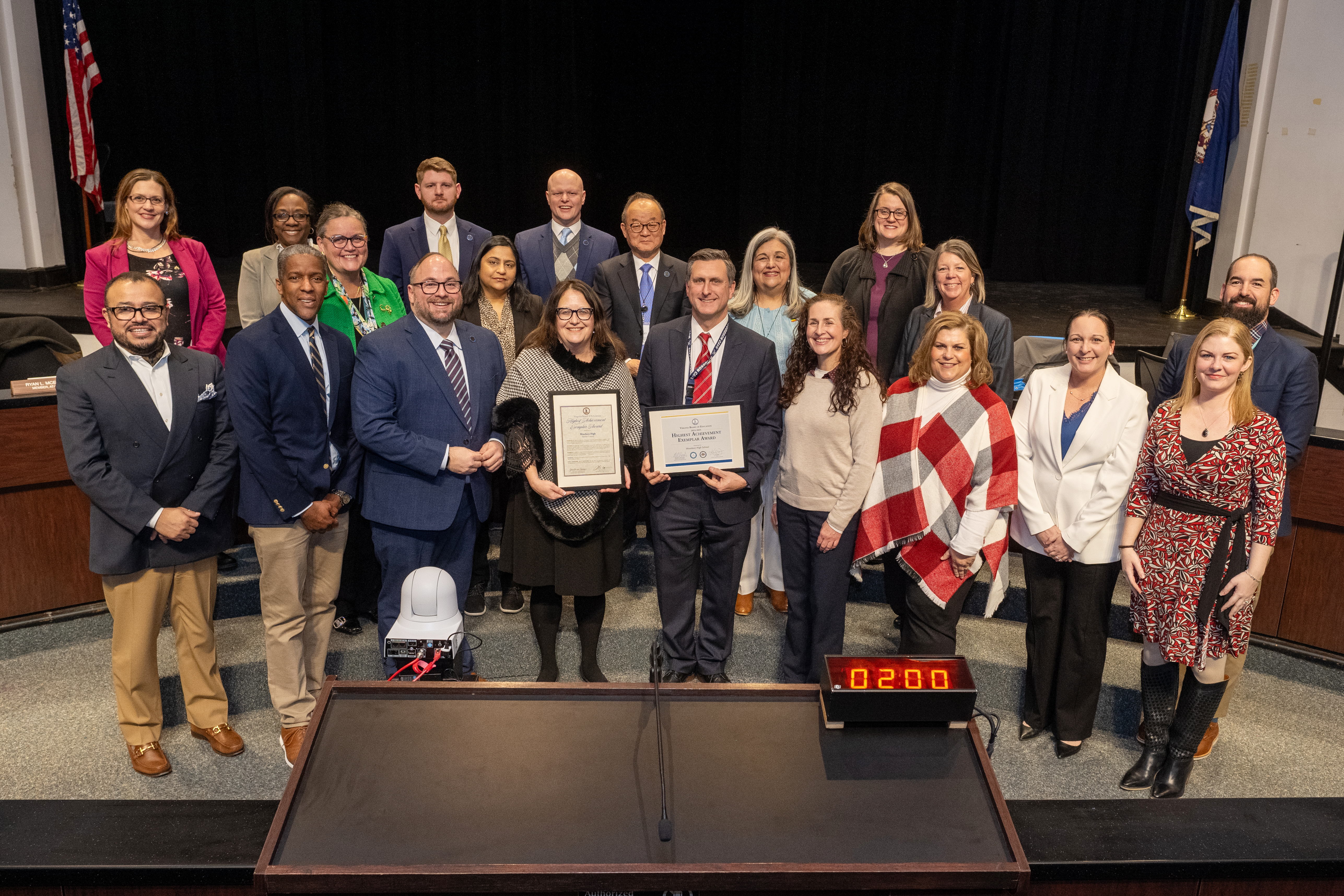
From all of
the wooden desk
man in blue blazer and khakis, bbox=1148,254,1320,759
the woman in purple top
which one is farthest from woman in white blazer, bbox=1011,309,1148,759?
the wooden desk

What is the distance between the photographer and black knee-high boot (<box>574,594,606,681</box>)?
3701 millimetres

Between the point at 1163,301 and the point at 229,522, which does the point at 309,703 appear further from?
the point at 1163,301

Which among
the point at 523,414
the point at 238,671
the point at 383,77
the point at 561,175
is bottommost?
the point at 238,671

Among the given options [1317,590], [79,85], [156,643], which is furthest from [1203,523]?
[79,85]

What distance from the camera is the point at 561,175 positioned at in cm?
454

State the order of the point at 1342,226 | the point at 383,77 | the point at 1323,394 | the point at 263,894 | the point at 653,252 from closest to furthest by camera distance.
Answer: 1. the point at 263,894
2. the point at 653,252
3. the point at 1323,394
4. the point at 1342,226
5. the point at 383,77

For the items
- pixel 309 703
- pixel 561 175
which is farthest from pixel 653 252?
pixel 309 703

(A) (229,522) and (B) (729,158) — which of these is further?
(B) (729,158)

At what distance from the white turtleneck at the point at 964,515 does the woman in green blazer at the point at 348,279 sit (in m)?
1.94

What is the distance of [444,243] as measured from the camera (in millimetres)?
4602

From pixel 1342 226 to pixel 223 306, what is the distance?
7200 mm

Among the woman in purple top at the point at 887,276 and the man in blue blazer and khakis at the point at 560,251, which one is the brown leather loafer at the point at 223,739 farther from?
the woman in purple top at the point at 887,276

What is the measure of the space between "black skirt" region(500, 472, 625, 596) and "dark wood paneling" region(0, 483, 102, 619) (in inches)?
74.9

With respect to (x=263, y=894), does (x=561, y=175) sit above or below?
above
